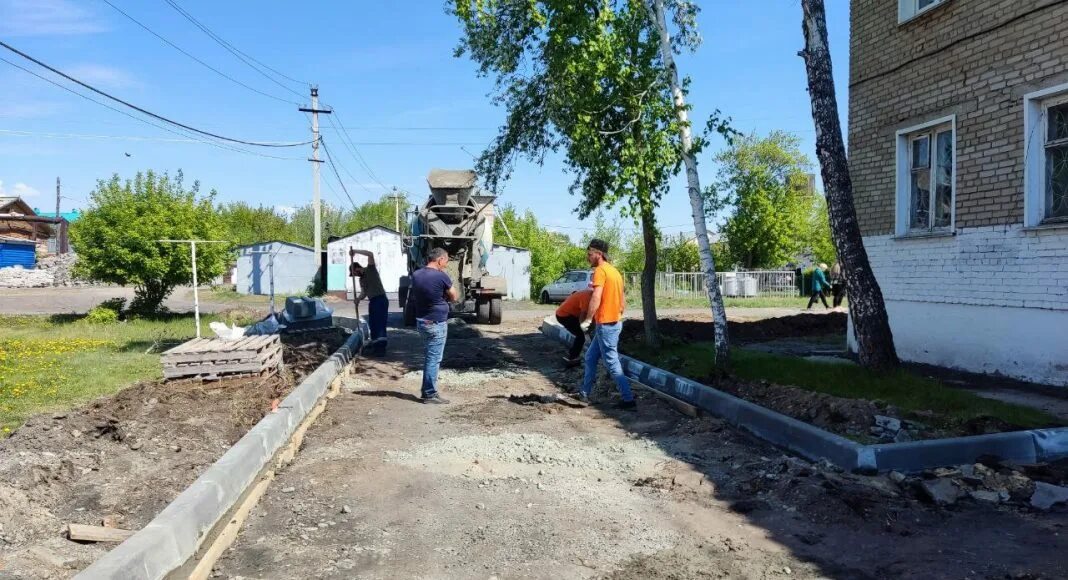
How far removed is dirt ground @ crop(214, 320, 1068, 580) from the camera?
13.1 ft

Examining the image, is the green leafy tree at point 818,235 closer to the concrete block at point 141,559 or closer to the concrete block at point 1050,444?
the concrete block at point 1050,444

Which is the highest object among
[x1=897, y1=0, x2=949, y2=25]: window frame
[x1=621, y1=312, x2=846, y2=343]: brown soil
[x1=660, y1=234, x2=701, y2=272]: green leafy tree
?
[x1=897, y1=0, x2=949, y2=25]: window frame

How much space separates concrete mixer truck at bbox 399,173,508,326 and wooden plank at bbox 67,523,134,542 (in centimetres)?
1279

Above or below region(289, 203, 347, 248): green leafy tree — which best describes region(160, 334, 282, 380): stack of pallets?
below

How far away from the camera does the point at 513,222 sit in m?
44.2

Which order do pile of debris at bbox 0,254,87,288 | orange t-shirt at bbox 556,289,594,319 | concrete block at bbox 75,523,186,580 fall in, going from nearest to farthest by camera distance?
concrete block at bbox 75,523,186,580
orange t-shirt at bbox 556,289,594,319
pile of debris at bbox 0,254,87,288

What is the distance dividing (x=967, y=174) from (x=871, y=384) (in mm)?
3462

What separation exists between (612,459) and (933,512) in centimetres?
231

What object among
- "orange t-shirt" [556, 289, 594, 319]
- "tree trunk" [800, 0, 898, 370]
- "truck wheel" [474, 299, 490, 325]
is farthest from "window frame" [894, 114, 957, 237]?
"truck wheel" [474, 299, 490, 325]

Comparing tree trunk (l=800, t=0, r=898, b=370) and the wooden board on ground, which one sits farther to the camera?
tree trunk (l=800, t=0, r=898, b=370)

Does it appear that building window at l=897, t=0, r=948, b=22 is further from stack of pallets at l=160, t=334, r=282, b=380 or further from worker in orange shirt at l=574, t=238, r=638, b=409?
stack of pallets at l=160, t=334, r=282, b=380

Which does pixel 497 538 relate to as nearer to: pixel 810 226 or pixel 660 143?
pixel 660 143

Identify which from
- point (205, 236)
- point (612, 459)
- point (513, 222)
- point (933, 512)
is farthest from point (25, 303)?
point (933, 512)

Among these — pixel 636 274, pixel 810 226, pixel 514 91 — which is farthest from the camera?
pixel 810 226
